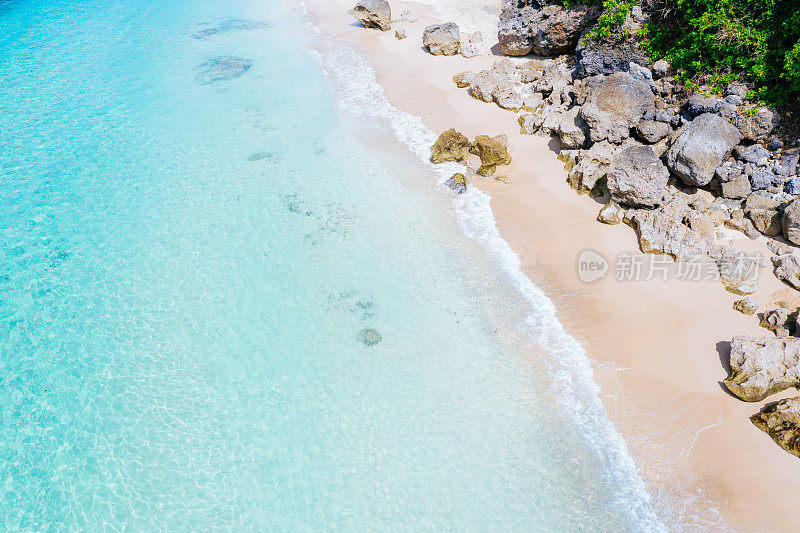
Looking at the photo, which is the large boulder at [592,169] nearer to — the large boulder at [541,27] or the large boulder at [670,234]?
the large boulder at [670,234]

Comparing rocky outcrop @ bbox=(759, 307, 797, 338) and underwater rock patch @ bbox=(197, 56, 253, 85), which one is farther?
underwater rock patch @ bbox=(197, 56, 253, 85)

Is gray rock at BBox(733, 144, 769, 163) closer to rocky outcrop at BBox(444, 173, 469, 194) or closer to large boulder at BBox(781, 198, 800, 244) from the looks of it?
large boulder at BBox(781, 198, 800, 244)

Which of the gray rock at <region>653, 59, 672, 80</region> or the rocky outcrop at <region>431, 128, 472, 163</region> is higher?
the gray rock at <region>653, 59, 672, 80</region>

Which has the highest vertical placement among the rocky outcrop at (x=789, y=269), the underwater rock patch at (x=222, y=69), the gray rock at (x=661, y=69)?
the gray rock at (x=661, y=69)

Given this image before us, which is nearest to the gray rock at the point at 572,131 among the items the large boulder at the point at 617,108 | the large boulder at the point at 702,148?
the large boulder at the point at 617,108

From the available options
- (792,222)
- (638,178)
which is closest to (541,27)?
(638,178)

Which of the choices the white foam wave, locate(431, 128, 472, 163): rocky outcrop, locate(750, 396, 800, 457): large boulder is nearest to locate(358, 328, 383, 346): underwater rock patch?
the white foam wave
